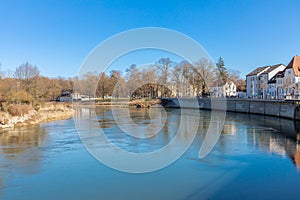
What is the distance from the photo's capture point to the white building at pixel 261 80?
178 ft

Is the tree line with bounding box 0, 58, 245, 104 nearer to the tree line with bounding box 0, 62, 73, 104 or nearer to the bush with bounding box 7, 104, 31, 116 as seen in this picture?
the tree line with bounding box 0, 62, 73, 104

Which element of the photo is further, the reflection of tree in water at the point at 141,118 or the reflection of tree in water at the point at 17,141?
the reflection of tree in water at the point at 141,118

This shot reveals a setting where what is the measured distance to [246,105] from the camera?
1633 inches

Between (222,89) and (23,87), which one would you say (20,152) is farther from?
(222,89)

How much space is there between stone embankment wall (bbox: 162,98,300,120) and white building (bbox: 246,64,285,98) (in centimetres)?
778

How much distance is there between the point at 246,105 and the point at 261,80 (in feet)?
59.4

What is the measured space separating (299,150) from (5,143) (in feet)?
54.0

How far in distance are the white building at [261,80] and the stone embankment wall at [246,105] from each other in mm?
7780

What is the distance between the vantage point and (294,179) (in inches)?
384

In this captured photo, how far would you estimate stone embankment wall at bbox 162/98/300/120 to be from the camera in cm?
3019

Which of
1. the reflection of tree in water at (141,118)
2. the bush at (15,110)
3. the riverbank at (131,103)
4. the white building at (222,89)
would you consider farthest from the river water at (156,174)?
the white building at (222,89)

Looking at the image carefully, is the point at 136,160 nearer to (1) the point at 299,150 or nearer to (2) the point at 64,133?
(1) the point at 299,150

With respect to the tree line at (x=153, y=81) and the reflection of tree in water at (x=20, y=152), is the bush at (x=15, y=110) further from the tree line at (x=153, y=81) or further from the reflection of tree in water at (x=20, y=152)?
the tree line at (x=153, y=81)

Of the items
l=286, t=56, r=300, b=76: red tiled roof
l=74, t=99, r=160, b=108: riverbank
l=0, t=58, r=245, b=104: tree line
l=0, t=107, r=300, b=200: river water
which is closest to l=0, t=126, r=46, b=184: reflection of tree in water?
l=0, t=107, r=300, b=200: river water
